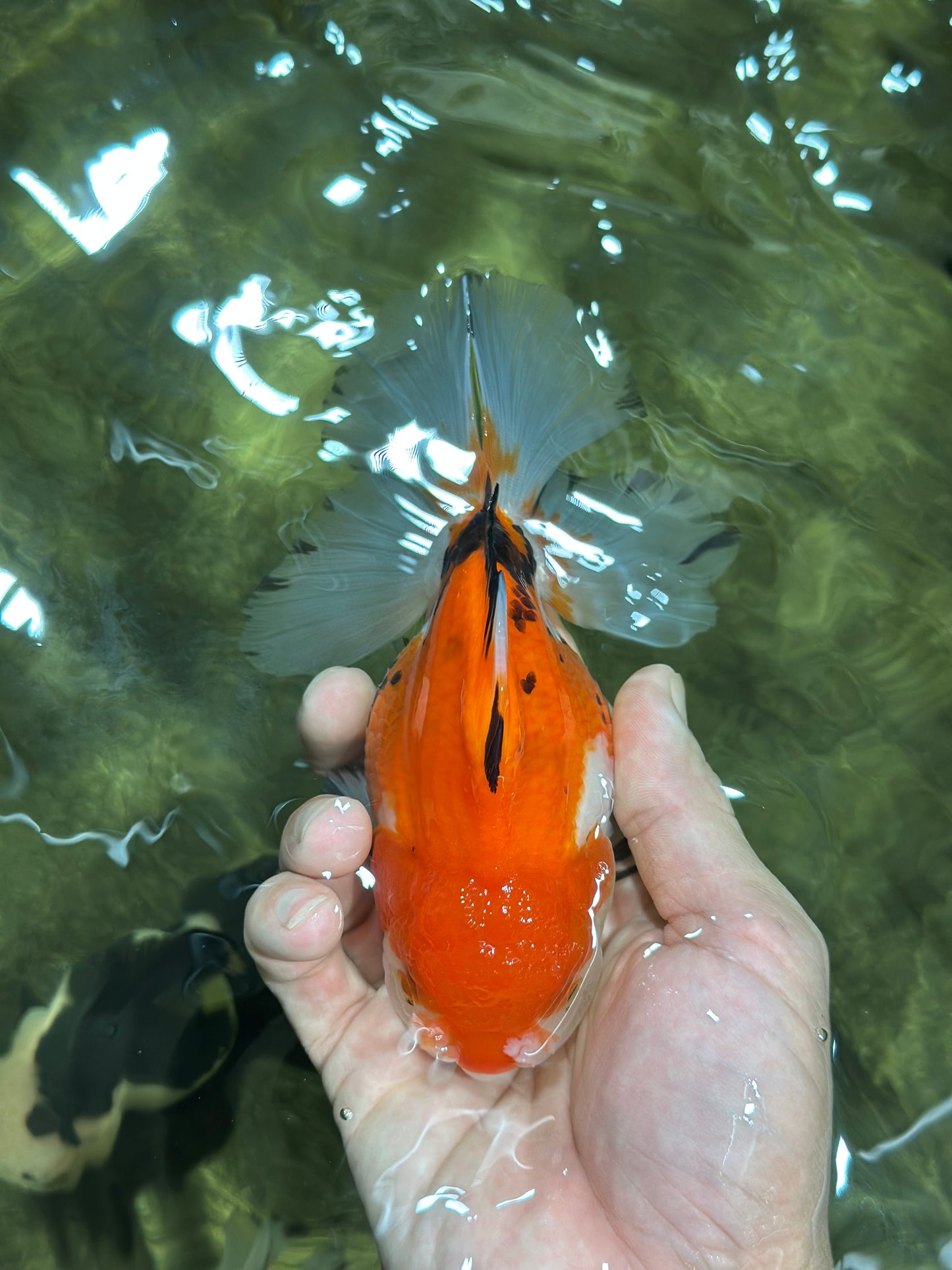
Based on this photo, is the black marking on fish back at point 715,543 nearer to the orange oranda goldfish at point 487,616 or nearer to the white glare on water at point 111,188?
the orange oranda goldfish at point 487,616

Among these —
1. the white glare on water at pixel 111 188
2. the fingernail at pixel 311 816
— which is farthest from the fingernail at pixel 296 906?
the white glare on water at pixel 111 188

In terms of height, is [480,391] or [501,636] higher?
[480,391]

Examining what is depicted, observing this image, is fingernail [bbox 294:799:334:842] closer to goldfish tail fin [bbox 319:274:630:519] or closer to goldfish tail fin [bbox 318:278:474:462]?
goldfish tail fin [bbox 319:274:630:519]

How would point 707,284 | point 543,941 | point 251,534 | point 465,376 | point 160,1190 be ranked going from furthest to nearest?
point 707,284
point 251,534
point 465,376
point 160,1190
point 543,941

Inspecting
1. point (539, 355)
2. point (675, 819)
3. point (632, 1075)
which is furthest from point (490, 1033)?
point (539, 355)

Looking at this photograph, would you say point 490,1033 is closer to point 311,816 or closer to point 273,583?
point 311,816

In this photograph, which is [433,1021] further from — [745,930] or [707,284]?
[707,284]

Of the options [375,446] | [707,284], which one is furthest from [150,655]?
[707,284]
